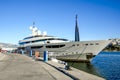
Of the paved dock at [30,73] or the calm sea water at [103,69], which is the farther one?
the calm sea water at [103,69]

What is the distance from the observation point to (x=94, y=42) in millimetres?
43500

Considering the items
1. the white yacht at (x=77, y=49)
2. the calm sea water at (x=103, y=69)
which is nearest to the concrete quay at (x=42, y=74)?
the calm sea water at (x=103, y=69)

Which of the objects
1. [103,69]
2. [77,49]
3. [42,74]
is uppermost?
[77,49]

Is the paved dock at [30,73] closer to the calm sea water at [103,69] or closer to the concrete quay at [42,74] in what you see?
the concrete quay at [42,74]

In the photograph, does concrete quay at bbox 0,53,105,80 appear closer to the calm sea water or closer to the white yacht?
the calm sea water

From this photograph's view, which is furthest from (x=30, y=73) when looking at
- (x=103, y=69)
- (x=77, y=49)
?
(x=77, y=49)

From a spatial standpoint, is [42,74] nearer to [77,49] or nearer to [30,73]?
[30,73]

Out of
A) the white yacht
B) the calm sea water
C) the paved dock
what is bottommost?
the calm sea water

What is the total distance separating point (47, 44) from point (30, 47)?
12410 mm

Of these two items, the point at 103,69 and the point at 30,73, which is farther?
the point at 103,69

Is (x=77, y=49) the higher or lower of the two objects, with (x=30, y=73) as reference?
higher

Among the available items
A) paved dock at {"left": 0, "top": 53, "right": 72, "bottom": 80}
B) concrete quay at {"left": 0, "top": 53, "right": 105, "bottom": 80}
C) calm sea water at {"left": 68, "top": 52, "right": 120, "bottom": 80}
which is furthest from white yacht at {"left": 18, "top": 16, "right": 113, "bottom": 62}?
concrete quay at {"left": 0, "top": 53, "right": 105, "bottom": 80}

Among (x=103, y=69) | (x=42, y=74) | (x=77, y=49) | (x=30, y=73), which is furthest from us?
(x=77, y=49)

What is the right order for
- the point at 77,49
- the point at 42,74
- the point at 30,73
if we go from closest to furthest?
the point at 42,74 → the point at 30,73 → the point at 77,49
